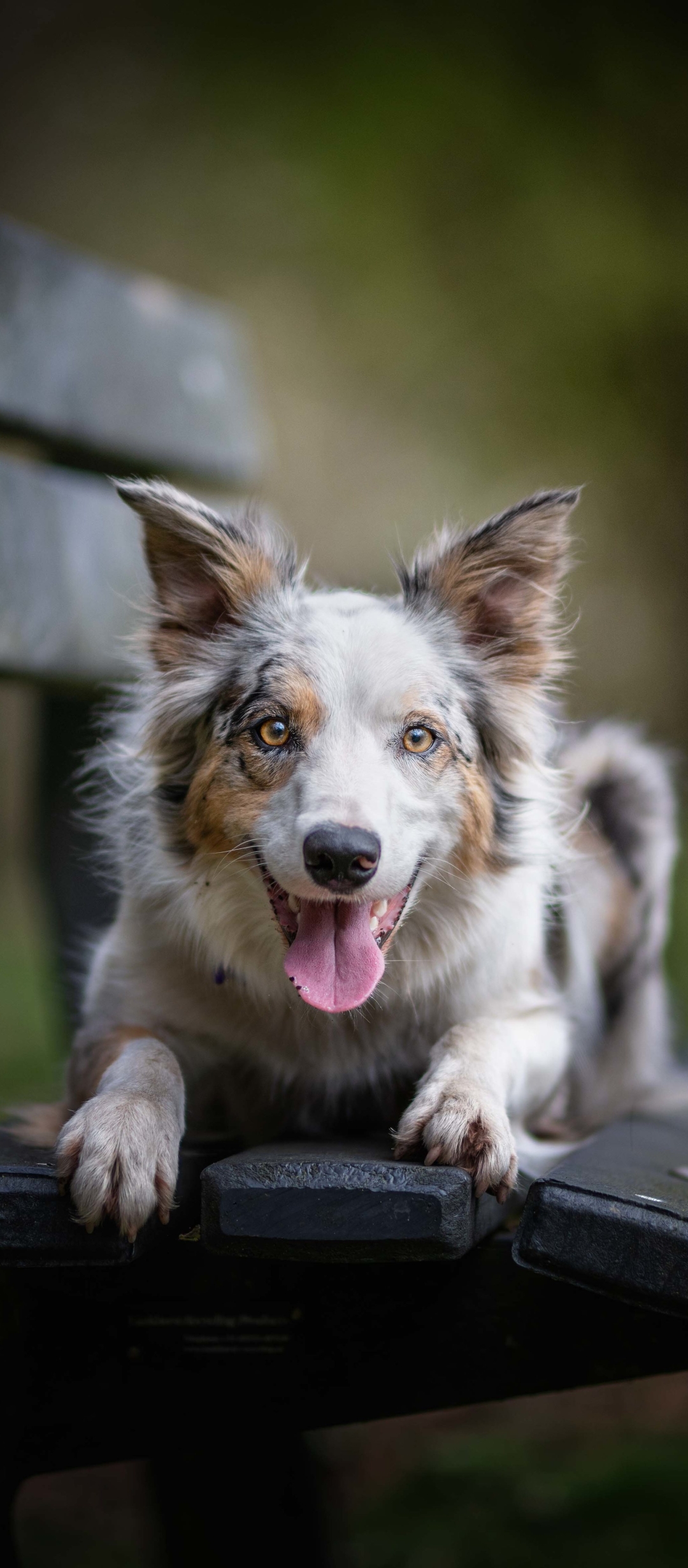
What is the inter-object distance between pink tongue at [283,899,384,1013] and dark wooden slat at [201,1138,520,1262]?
0.37 meters

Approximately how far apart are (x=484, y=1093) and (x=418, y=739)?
73 cm

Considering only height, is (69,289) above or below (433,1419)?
above

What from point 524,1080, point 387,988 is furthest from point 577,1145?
point 387,988

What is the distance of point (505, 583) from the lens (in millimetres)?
2760

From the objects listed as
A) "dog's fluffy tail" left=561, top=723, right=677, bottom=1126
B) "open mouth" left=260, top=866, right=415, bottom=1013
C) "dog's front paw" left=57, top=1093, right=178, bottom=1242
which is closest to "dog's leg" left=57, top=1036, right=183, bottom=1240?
"dog's front paw" left=57, top=1093, right=178, bottom=1242

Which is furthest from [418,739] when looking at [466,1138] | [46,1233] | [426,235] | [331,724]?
[426,235]

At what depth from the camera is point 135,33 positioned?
37.4 feet

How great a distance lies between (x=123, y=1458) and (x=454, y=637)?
68.9 inches

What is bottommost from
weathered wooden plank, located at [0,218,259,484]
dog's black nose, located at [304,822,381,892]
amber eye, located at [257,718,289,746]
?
dog's black nose, located at [304,822,381,892]

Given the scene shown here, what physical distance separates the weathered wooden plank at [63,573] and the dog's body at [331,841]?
1.02m

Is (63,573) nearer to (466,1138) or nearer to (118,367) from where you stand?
(118,367)

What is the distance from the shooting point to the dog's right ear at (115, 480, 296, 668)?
8.48 ft

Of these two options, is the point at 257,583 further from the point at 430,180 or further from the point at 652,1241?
the point at 430,180

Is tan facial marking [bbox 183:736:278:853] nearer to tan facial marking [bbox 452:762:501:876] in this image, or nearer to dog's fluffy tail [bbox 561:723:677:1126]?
tan facial marking [bbox 452:762:501:876]
